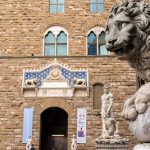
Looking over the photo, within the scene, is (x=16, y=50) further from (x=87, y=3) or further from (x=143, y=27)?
(x=143, y=27)

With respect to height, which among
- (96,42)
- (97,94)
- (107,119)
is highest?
(96,42)

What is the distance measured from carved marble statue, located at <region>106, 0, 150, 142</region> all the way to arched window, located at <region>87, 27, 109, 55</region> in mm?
16206

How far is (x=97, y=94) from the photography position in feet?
57.5

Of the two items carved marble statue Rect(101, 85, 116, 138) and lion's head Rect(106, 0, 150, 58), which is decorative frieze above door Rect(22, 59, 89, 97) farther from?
lion's head Rect(106, 0, 150, 58)

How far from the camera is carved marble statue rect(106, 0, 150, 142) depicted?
6.12ft

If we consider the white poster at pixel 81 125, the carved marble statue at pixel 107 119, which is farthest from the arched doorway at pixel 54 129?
the carved marble statue at pixel 107 119

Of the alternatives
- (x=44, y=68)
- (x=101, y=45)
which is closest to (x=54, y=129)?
(x=44, y=68)

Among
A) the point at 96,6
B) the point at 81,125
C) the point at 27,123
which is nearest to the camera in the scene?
the point at 81,125

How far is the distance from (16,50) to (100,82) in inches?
165

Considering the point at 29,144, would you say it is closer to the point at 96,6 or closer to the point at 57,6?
the point at 57,6

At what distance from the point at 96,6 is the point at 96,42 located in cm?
188

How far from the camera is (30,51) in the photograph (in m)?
18.3

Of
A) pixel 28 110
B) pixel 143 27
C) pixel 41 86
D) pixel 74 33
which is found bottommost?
pixel 143 27

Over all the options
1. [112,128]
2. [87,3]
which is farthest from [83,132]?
[87,3]
